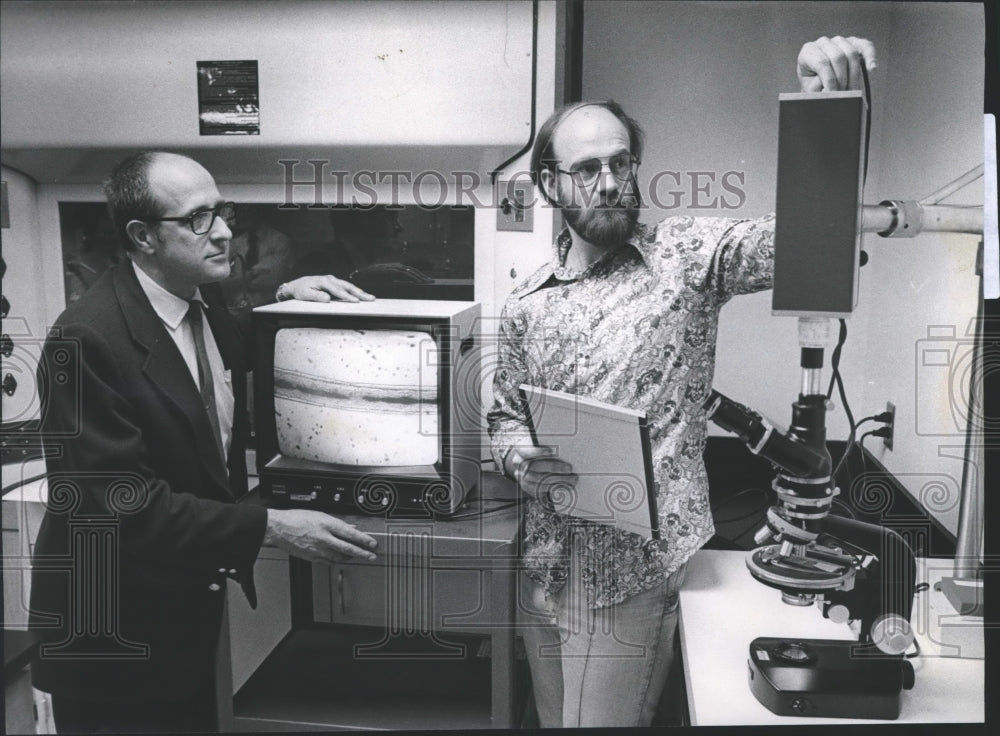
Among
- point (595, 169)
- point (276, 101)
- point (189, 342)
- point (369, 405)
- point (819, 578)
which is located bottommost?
point (819, 578)

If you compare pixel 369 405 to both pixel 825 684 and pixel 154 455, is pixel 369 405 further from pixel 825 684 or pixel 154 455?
pixel 825 684

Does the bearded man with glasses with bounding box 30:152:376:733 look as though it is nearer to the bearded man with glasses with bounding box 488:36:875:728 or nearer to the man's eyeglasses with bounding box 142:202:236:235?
the man's eyeglasses with bounding box 142:202:236:235

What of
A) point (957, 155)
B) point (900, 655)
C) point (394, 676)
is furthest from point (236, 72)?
point (900, 655)

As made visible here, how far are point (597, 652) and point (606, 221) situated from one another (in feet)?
2.53

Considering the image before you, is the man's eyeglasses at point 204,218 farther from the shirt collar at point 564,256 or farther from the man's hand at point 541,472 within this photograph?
the man's hand at point 541,472

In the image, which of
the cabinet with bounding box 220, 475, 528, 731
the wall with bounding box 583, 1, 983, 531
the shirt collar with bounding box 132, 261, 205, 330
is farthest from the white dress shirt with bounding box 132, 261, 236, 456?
the wall with bounding box 583, 1, 983, 531

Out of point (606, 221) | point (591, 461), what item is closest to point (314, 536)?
point (591, 461)

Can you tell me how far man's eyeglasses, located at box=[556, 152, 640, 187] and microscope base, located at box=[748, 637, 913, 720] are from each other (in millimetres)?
832

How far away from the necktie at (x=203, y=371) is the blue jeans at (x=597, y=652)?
63 centimetres

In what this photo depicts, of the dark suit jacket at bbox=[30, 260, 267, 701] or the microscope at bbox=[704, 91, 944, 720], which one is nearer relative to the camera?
the microscope at bbox=[704, 91, 944, 720]

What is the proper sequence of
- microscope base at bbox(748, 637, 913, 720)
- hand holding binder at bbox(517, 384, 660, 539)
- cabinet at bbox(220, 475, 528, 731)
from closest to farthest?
1. microscope base at bbox(748, 637, 913, 720)
2. hand holding binder at bbox(517, 384, 660, 539)
3. cabinet at bbox(220, 475, 528, 731)

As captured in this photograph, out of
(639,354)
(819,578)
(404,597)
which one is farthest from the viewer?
(404,597)

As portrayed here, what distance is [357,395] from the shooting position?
1434mm

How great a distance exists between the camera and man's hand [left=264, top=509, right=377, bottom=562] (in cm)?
146
